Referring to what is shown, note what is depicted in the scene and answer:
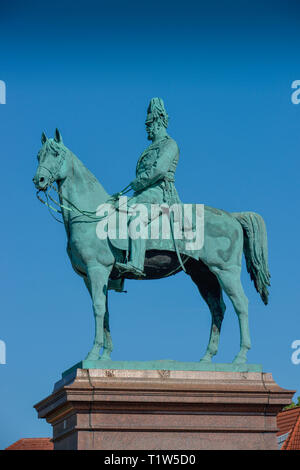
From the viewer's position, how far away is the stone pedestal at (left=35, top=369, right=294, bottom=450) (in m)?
16.0

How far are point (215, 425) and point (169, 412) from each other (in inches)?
29.8

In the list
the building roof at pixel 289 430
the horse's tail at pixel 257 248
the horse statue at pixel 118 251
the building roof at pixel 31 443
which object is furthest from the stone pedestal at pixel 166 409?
the building roof at pixel 31 443

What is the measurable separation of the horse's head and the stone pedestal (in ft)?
10.2

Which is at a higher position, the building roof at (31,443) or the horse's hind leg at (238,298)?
the building roof at (31,443)

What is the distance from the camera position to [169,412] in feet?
53.5

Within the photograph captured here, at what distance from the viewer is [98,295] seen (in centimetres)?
1697

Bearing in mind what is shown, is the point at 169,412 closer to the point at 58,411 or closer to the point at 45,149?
the point at 58,411

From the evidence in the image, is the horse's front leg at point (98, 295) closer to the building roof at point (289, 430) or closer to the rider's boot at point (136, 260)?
the rider's boot at point (136, 260)

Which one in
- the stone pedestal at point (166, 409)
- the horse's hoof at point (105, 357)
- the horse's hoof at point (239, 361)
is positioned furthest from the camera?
the horse's hoof at point (239, 361)

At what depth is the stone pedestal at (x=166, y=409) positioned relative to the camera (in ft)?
52.5

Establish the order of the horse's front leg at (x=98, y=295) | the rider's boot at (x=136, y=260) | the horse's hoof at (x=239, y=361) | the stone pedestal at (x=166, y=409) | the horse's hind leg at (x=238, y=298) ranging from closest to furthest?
the stone pedestal at (x=166, y=409) < the horse's front leg at (x=98, y=295) < the rider's boot at (x=136, y=260) < the horse's hoof at (x=239, y=361) < the horse's hind leg at (x=238, y=298)

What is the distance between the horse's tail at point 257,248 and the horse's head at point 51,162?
9.86 ft

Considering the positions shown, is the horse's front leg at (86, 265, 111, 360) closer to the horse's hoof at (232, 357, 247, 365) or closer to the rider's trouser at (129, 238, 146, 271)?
the rider's trouser at (129, 238, 146, 271)
